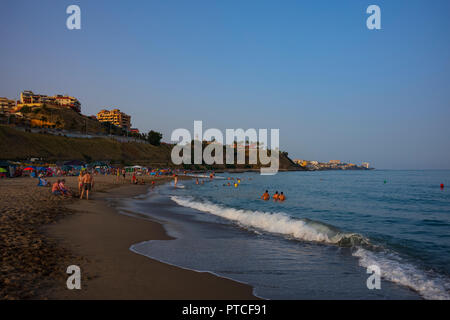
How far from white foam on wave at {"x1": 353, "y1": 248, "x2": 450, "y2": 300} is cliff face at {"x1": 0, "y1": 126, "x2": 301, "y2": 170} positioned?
219 ft

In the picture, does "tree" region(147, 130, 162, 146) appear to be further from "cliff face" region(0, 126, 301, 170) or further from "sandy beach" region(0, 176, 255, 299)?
"sandy beach" region(0, 176, 255, 299)

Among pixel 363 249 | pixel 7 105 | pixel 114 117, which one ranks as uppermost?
pixel 7 105

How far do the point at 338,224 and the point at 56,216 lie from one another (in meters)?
12.5

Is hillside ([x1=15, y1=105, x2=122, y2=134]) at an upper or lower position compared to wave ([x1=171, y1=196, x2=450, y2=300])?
upper

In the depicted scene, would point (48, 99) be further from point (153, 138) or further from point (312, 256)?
point (312, 256)

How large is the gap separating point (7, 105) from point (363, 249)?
6830 inches

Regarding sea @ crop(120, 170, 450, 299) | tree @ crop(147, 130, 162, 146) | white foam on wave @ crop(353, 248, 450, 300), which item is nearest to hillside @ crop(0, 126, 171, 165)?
tree @ crop(147, 130, 162, 146)

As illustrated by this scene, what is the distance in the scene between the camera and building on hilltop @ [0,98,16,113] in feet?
440

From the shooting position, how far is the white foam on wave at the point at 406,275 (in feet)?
17.7

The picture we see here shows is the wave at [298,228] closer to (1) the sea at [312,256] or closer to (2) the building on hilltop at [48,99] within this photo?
(1) the sea at [312,256]

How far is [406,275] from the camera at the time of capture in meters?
6.30

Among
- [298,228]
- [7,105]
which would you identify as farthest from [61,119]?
[298,228]

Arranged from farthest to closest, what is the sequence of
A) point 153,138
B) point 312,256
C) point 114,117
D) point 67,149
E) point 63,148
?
point 114,117
point 153,138
point 67,149
point 63,148
point 312,256
